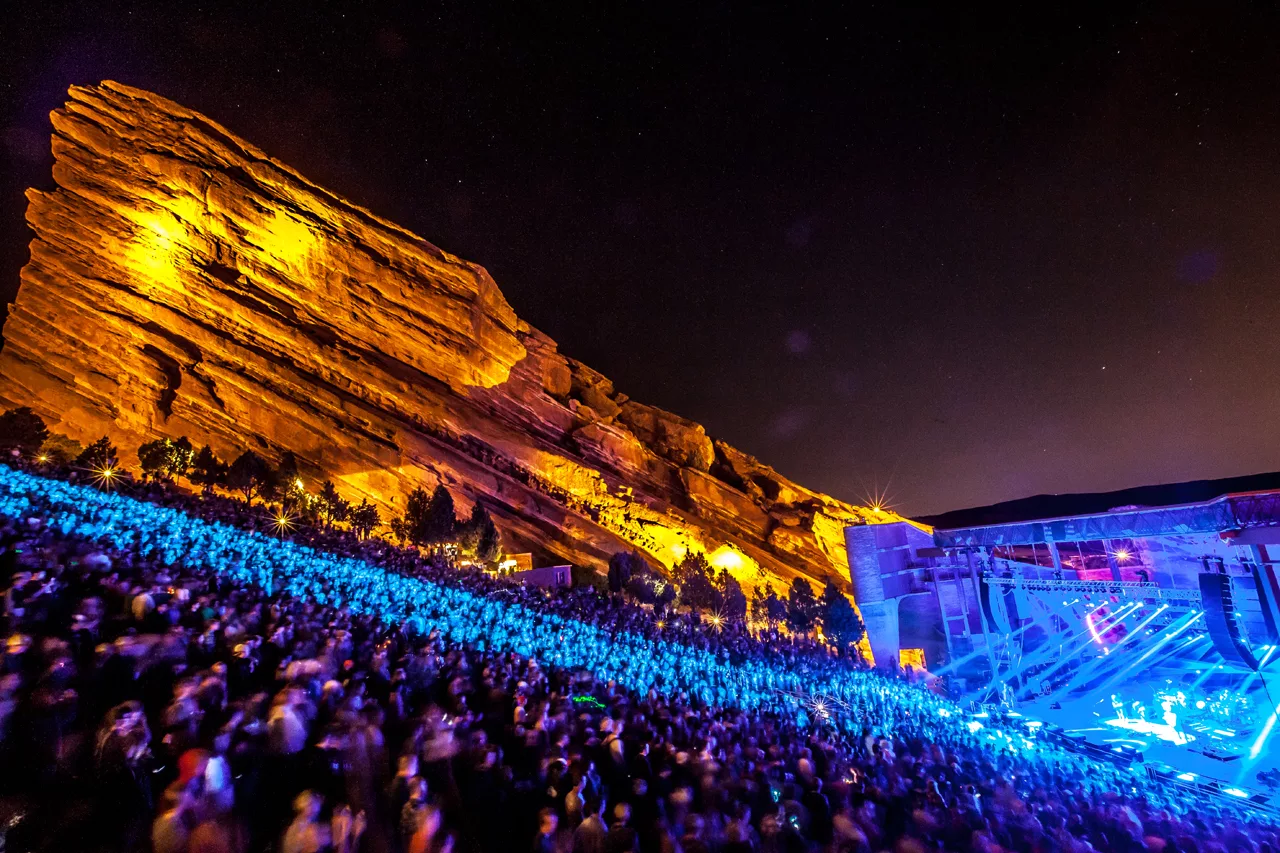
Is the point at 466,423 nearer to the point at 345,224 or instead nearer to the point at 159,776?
the point at 345,224

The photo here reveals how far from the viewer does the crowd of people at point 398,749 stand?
11.9 feet

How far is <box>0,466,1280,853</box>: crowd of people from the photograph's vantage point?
3633 millimetres

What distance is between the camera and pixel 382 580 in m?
13.9

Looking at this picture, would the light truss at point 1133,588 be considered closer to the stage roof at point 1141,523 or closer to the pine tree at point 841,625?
the stage roof at point 1141,523

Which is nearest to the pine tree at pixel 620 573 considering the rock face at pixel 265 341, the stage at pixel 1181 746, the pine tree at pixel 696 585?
the pine tree at pixel 696 585

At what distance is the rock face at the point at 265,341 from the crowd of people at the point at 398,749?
1407 inches

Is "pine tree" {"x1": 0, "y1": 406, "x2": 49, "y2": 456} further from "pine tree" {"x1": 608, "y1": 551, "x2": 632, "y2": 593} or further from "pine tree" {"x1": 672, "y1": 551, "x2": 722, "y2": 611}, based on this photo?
"pine tree" {"x1": 672, "y1": 551, "x2": 722, "y2": 611}

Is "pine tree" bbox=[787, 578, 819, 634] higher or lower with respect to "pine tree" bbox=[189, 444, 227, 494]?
lower

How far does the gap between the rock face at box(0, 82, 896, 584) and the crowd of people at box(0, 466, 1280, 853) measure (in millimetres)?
35741

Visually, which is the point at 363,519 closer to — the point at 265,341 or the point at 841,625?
the point at 265,341

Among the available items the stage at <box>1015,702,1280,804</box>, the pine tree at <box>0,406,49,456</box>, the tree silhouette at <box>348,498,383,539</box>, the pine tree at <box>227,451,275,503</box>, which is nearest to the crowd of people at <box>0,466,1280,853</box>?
the stage at <box>1015,702,1280,804</box>

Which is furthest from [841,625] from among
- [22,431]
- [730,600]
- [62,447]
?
[62,447]

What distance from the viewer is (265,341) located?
46188 millimetres

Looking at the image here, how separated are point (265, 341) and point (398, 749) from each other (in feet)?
166
